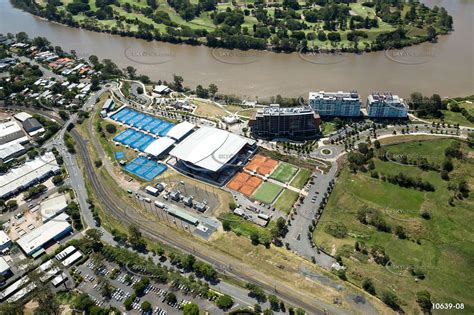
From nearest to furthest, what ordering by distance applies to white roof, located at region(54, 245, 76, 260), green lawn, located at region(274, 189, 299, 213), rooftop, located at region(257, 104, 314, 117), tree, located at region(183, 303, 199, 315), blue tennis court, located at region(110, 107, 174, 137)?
tree, located at region(183, 303, 199, 315)
white roof, located at region(54, 245, 76, 260)
green lawn, located at region(274, 189, 299, 213)
rooftop, located at region(257, 104, 314, 117)
blue tennis court, located at region(110, 107, 174, 137)

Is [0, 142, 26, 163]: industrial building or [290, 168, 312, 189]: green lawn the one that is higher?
[0, 142, 26, 163]: industrial building

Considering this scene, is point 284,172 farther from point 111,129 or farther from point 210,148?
point 111,129

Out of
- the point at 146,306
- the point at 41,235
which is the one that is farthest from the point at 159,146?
the point at 146,306

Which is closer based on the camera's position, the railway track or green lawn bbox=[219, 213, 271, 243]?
the railway track

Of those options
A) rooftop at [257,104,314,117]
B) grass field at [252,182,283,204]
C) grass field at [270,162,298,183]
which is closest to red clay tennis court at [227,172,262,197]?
grass field at [252,182,283,204]

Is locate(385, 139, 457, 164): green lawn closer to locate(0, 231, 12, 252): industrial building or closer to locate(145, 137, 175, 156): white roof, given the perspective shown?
locate(145, 137, 175, 156): white roof

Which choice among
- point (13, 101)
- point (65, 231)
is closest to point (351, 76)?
point (65, 231)

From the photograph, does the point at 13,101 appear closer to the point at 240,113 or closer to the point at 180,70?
the point at 180,70
